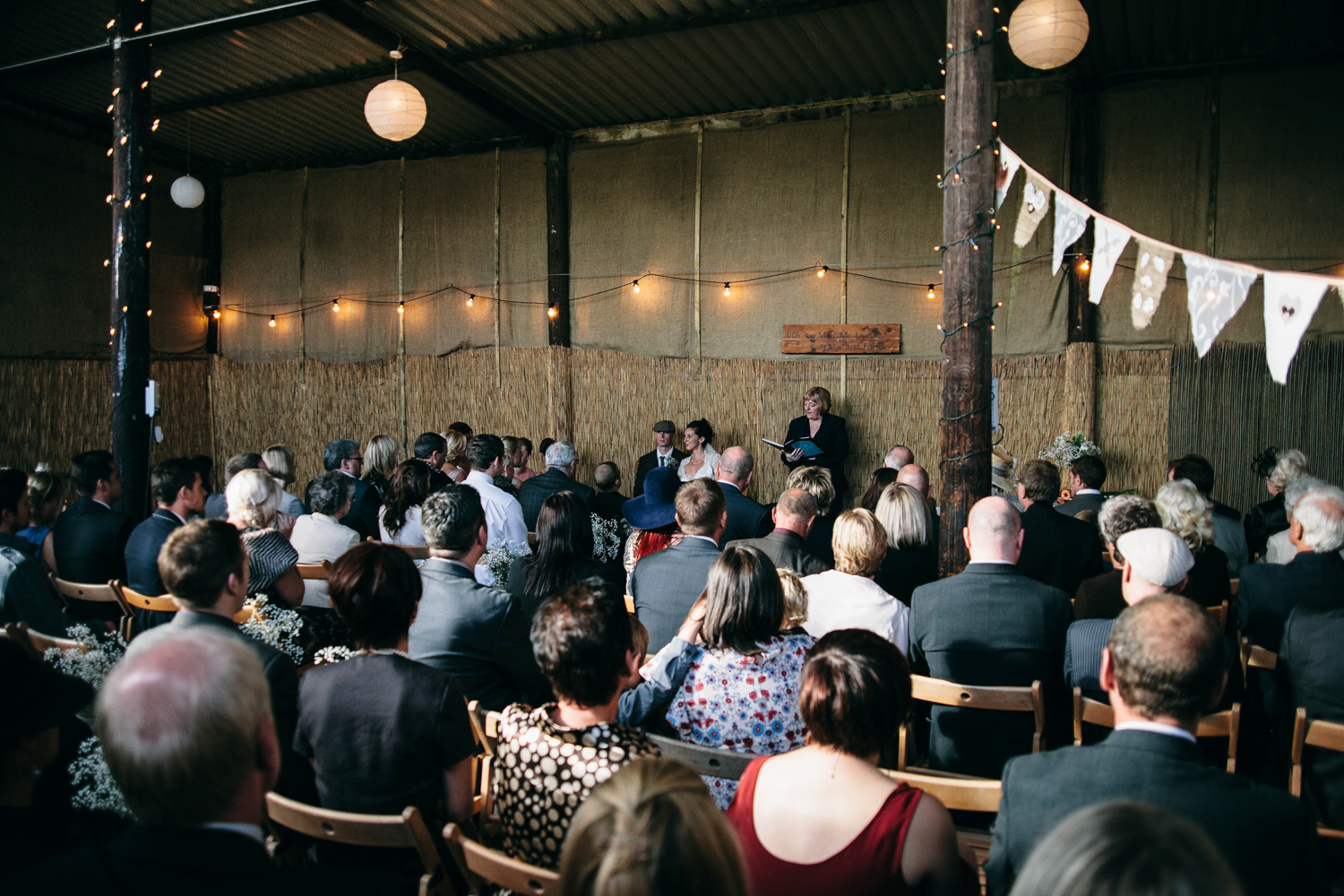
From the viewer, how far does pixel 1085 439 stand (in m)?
7.79

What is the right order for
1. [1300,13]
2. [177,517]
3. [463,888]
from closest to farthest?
[463,888]
[177,517]
[1300,13]

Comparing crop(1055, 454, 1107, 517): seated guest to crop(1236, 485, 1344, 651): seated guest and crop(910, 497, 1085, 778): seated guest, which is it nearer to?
crop(1236, 485, 1344, 651): seated guest

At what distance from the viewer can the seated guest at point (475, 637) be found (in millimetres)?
2916

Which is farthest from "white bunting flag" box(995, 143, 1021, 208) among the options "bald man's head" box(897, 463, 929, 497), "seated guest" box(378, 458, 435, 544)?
"seated guest" box(378, 458, 435, 544)

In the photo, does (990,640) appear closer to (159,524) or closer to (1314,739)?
(1314,739)

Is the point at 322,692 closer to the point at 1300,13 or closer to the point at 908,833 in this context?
the point at 908,833

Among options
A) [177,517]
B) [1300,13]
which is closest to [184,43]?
[177,517]

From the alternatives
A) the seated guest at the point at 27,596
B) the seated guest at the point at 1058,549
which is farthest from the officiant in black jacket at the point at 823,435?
the seated guest at the point at 27,596

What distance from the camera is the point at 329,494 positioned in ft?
14.1

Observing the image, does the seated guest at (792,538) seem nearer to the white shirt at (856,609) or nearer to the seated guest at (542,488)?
the white shirt at (856,609)

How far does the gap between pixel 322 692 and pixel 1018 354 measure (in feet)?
24.8

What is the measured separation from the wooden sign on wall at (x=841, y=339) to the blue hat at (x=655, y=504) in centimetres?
445

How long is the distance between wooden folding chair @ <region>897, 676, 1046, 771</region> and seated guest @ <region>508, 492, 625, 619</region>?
1.48m

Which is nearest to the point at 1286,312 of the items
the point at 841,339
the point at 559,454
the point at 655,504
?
the point at 655,504
